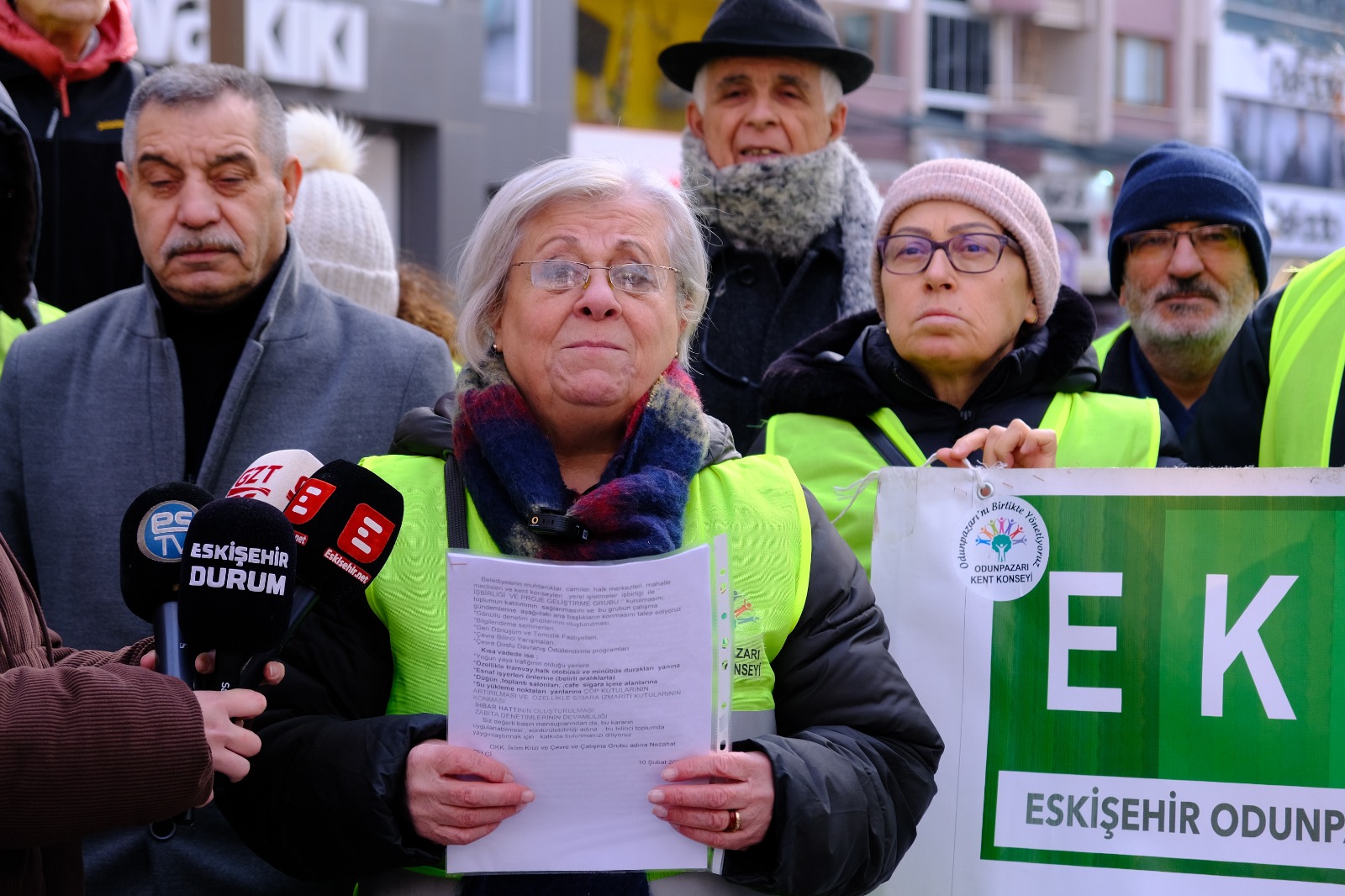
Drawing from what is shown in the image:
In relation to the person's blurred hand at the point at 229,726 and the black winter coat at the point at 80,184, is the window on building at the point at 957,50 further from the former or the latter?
the person's blurred hand at the point at 229,726

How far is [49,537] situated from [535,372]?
136cm

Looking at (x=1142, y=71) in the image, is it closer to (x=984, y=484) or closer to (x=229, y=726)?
(x=984, y=484)

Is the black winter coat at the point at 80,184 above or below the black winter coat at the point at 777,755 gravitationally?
above

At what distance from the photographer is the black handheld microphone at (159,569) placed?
2.30 meters

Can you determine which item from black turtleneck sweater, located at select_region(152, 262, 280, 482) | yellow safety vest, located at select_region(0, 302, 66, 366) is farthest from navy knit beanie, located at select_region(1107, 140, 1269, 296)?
yellow safety vest, located at select_region(0, 302, 66, 366)

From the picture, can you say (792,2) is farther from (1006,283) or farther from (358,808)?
(358,808)

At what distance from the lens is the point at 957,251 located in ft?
11.8

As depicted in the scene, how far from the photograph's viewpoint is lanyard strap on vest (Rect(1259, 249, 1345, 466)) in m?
3.46

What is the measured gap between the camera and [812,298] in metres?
4.63

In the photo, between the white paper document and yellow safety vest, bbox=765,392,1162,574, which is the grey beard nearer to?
yellow safety vest, bbox=765,392,1162,574

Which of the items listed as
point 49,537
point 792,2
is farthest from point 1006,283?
point 49,537

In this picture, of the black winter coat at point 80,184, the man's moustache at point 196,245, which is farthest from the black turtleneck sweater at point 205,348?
the black winter coat at point 80,184

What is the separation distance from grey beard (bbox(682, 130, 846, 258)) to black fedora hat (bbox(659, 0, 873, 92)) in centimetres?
32

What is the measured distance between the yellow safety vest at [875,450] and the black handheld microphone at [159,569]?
1541 millimetres
